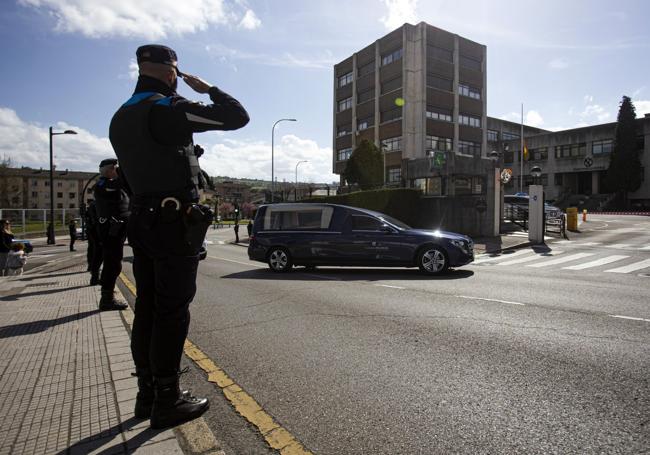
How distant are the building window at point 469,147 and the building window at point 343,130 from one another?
14.9 meters

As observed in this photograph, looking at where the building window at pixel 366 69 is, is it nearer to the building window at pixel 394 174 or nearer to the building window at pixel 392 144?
the building window at pixel 392 144

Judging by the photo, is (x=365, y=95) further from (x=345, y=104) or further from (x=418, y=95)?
(x=418, y=95)

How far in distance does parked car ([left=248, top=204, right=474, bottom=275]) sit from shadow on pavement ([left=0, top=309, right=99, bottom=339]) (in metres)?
6.13

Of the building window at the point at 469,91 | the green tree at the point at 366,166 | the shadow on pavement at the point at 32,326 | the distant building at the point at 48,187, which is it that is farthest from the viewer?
the distant building at the point at 48,187

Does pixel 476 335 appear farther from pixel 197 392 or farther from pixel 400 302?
pixel 197 392

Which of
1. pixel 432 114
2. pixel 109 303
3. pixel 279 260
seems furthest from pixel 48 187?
pixel 109 303

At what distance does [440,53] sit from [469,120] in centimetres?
899

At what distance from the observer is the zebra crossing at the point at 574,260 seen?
38.8 feet

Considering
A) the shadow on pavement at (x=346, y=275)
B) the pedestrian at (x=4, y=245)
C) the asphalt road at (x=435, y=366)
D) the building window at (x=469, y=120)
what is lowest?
the shadow on pavement at (x=346, y=275)

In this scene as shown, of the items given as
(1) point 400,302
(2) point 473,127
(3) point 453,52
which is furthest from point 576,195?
(1) point 400,302

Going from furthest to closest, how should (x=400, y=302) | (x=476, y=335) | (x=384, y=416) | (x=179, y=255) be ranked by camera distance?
1. (x=400, y=302)
2. (x=476, y=335)
3. (x=384, y=416)
4. (x=179, y=255)

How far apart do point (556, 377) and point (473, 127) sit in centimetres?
5522

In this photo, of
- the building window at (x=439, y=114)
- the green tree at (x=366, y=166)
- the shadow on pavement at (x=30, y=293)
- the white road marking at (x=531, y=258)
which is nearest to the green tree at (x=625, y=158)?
the building window at (x=439, y=114)

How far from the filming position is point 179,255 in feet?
8.38
